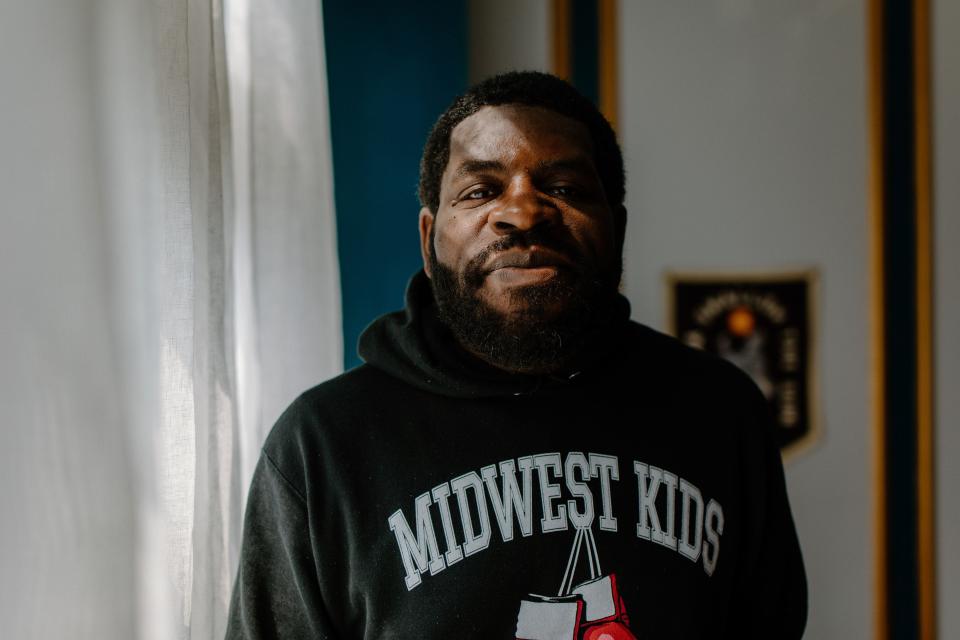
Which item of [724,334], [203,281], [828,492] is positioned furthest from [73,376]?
[828,492]

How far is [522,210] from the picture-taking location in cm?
78

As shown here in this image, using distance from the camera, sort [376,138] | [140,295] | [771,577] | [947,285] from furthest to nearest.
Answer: [947,285], [376,138], [771,577], [140,295]

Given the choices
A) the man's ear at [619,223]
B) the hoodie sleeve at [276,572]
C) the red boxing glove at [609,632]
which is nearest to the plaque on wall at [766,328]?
the man's ear at [619,223]

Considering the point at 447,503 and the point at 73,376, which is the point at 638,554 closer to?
the point at 447,503

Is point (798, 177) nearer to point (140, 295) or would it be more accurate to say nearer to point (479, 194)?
point (479, 194)

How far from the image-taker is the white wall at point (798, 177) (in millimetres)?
1518

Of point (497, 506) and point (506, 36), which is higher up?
point (506, 36)

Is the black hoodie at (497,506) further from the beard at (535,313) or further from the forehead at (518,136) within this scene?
the forehead at (518,136)

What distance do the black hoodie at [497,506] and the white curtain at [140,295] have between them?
0.29 ft

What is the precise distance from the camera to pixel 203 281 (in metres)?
0.82

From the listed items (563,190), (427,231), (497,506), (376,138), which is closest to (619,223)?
(563,190)

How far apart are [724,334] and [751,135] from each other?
0.40 meters

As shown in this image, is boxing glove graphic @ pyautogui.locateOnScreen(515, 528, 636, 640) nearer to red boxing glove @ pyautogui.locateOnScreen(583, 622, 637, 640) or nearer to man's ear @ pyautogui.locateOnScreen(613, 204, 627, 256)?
red boxing glove @ pyautogui.locateOnScreen(583, 622, 637, 640)

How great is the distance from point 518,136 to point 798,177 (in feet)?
3.06
